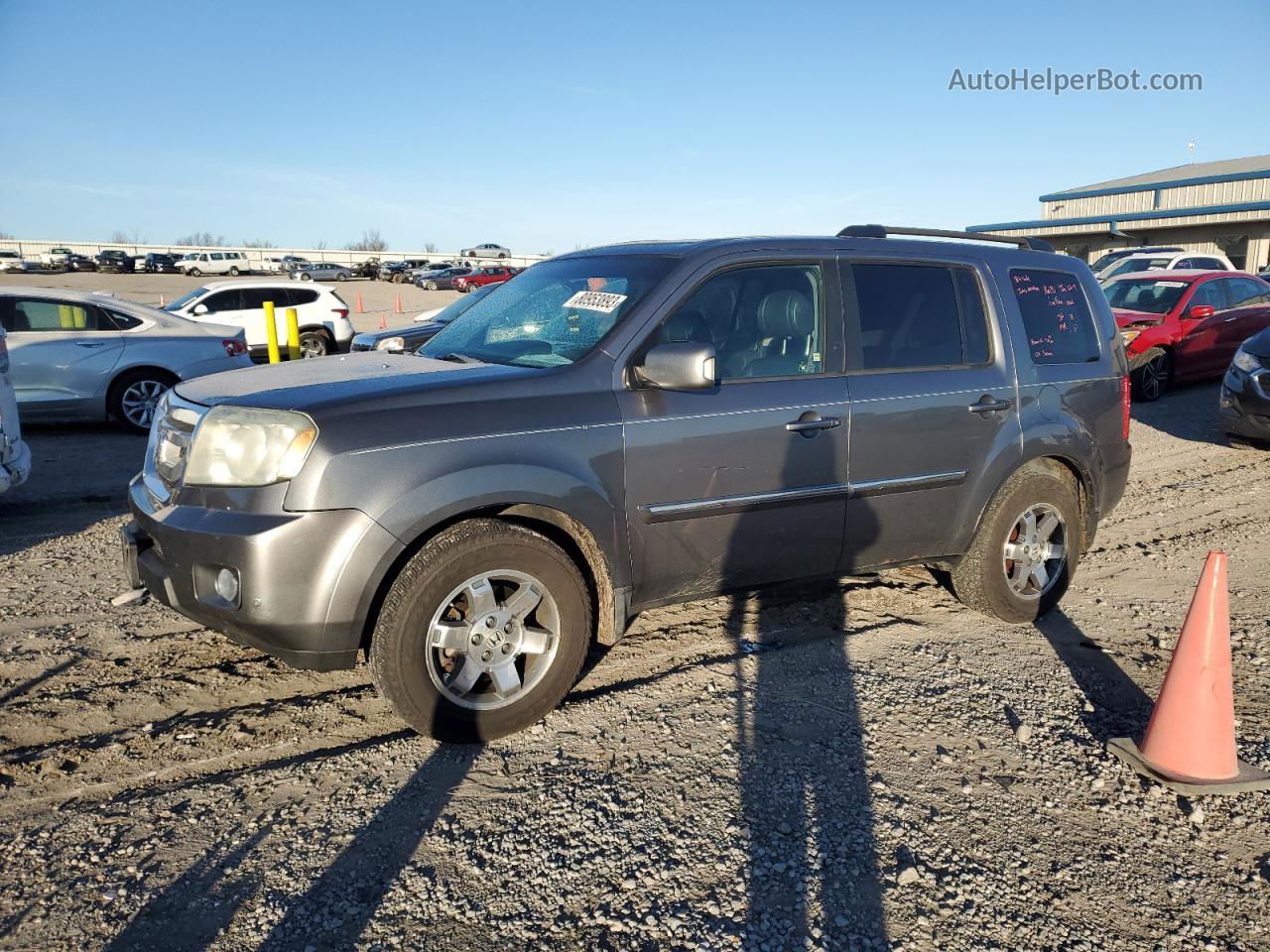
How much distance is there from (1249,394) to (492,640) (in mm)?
8610

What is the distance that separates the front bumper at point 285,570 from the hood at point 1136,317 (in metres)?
12.2

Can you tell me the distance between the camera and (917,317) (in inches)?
183

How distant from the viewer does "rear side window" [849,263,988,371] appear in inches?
175

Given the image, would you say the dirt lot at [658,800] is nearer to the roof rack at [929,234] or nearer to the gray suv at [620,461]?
the gray suv at [620,461]

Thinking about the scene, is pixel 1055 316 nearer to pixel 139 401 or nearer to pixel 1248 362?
pixel 1248 362

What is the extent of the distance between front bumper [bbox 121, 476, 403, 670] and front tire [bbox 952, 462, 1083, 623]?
304 centimetres

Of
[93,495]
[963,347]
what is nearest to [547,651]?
[963,347]

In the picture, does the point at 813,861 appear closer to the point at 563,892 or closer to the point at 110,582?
the point at 563,892

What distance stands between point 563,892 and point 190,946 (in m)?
1.00

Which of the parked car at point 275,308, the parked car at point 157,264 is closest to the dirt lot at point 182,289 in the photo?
the parked car at point 157,264

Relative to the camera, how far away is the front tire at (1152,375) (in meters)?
12.6

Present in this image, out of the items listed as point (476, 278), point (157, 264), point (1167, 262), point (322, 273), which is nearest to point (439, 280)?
point (476, 278)

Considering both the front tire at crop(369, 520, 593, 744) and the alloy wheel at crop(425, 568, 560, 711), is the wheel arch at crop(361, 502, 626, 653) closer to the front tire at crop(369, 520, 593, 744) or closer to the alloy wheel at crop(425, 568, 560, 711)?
the front tire at crop(369, 520, 593, 744)

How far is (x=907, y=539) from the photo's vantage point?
15.2 feet
